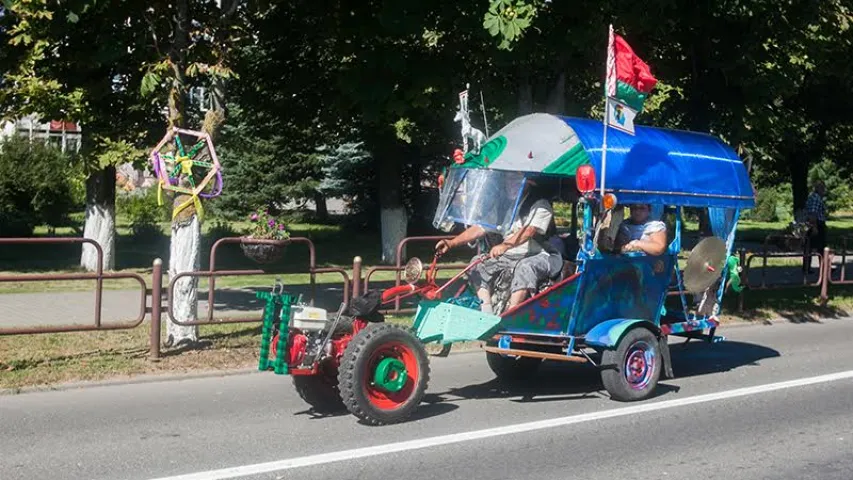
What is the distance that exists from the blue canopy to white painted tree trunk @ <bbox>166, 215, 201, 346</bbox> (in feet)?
15.5

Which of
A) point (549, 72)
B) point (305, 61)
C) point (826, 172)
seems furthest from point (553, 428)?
point (826, 172)

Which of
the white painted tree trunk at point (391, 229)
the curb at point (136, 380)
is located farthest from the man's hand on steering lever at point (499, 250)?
the white painted tree trunk at point (391, 229)

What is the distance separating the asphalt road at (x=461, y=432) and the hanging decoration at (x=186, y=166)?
7.17 feet

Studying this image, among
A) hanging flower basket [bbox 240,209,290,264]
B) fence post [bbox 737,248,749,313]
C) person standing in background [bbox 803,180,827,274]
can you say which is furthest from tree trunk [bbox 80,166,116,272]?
person standing in background [bbox 803,180,827,274]

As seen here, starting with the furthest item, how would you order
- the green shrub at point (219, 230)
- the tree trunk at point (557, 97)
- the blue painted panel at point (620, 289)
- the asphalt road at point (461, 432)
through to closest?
the green shrub at point (219, 230), the tree trunk at point (557, 97), the blue painted panel at point (620, 289), the asphalt road at point (461, 432)

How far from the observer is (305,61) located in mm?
17047

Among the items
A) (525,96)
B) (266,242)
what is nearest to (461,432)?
(266,242)

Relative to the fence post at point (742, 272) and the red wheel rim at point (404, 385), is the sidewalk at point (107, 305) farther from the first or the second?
the fence post at point (742, 272)

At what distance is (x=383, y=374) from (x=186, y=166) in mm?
4404

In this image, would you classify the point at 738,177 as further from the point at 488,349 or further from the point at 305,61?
the point at 305,61

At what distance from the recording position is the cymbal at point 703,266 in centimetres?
1092

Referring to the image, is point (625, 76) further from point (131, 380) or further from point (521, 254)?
point (131, 380)

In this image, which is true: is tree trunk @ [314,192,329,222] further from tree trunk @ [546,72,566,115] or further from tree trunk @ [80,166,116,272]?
tree trunk @ [546,72,566,115]

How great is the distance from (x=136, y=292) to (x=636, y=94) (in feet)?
34.3
